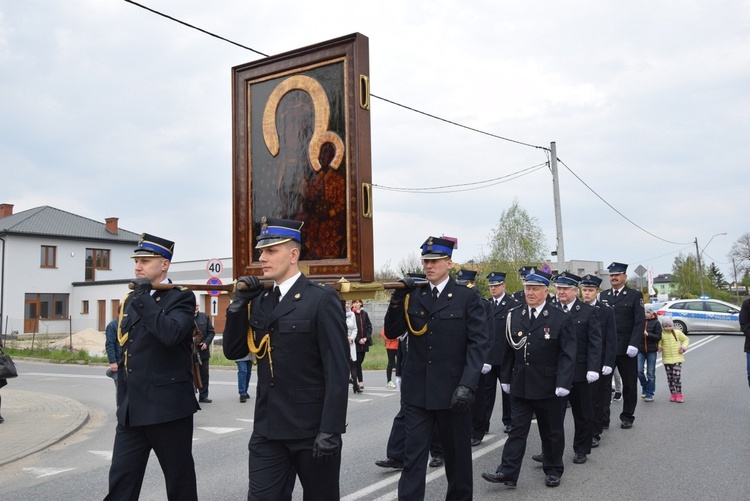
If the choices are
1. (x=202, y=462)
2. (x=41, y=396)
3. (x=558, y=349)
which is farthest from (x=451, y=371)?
(x=41, y=396)

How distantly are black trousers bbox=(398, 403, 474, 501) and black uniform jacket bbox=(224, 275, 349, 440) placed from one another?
1451mm

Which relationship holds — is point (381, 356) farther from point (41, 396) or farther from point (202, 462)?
point (202, 462)

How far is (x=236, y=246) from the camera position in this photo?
503cm

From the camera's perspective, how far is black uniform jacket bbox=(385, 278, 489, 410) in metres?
4.96

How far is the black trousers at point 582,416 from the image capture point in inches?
275

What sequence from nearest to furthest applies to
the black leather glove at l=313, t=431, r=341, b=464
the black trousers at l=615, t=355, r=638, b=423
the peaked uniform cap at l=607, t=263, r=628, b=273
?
1. the black leather glove at l=313, t=431, r=341, b=464
2. the black trousers at l=615, t=355, r=638, b=423
3. the peaked uniform cap at l=607, t=263, r=628, b=273

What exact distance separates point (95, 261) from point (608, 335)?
136ft

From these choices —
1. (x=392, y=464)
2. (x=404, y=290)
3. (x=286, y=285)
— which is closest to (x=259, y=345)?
(x=286, y=285)

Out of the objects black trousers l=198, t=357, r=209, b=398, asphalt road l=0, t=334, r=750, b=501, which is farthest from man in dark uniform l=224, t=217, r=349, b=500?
black trousers l=198, t=357, r=209, b=398

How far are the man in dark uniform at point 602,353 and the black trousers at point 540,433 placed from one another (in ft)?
5.78

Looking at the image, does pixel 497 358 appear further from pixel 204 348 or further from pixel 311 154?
pixel 204 348

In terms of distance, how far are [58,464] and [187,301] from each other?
444 cm

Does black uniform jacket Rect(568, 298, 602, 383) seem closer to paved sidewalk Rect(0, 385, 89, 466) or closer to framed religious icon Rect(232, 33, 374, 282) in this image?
framed religious icon Rect(232, 33, 374, 282)

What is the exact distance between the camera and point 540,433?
6.15 metres
